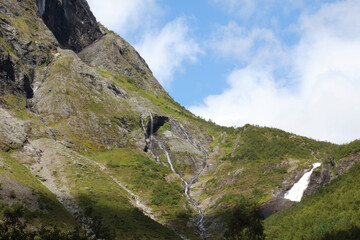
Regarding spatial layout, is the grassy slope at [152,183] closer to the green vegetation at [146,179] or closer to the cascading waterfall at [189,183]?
the green vegetation at [146,179]

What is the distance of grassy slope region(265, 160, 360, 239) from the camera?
31.9 meters

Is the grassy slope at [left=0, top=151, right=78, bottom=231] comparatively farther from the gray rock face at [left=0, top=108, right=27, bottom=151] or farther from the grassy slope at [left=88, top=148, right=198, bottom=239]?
the grassy slope at [left=88, top=148, right=198, bottom=239]

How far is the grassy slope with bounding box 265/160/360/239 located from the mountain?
4.18 metres

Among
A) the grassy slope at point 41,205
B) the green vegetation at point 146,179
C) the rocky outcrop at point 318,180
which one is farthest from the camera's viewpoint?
the green vegetation at point 146,179

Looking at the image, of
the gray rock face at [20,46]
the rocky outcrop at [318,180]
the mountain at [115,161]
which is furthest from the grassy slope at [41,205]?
the gray rock face at [20,46]

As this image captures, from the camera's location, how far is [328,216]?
119 ft

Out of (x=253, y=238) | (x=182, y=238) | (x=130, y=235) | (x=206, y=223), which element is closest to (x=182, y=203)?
(x=206, y=223)

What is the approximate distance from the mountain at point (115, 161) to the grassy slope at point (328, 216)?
4.18 meters

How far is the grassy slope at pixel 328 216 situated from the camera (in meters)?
31.9

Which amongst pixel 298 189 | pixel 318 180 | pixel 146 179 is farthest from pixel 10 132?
pixel 318 180

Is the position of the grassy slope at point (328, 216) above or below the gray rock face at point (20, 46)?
below

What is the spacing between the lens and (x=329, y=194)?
43.6 m

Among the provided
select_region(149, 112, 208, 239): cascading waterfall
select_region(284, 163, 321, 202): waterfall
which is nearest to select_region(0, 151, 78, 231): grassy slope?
select_region(149, 112, 208, 239): cascading waterfall

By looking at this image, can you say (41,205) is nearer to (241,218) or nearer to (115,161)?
(241,218)
